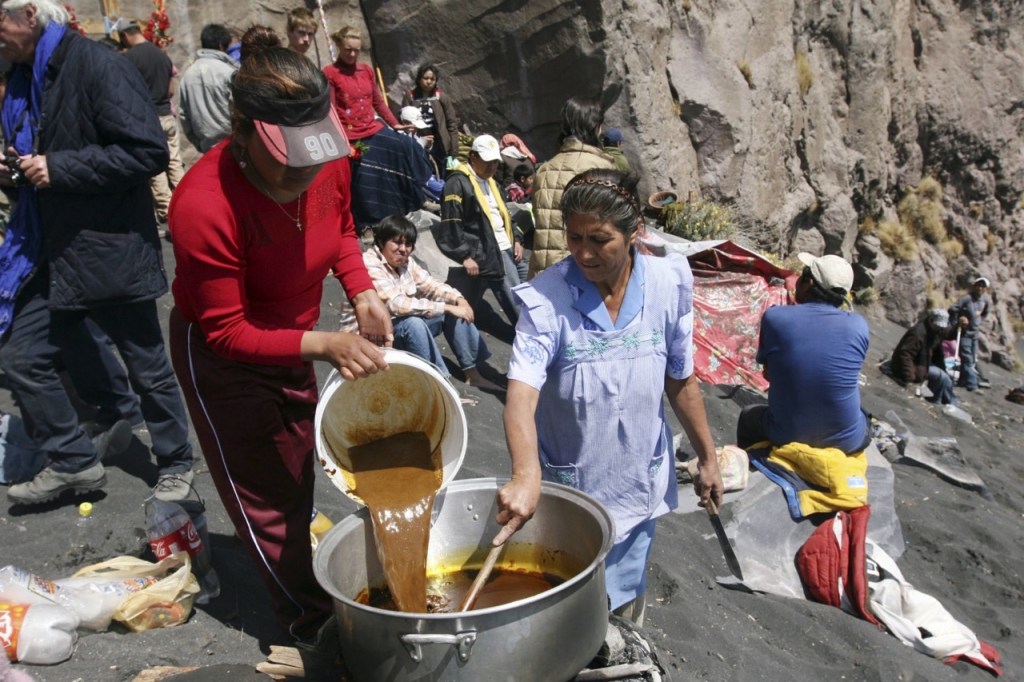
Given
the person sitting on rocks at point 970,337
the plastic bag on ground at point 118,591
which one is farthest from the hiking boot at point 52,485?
the person sitting on rocks at point 970,337

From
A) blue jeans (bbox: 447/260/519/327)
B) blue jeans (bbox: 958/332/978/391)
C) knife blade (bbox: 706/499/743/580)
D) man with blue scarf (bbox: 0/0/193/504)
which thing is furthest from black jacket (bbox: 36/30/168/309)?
blue jeans (bbox: 958/332/978/391)

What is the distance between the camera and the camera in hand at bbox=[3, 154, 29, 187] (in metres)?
3.39

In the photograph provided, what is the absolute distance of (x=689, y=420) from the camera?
3.06 meters

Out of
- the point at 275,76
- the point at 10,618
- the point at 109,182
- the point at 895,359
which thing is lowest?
the point at 895,359

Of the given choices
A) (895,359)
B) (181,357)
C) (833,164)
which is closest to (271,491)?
(181,357)

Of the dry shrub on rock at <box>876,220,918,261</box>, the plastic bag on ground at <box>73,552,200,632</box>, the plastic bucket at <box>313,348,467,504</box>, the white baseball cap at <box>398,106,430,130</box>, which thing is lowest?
the dry shrub on rock at <box>876,220,918,261</box>

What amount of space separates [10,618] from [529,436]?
182cm

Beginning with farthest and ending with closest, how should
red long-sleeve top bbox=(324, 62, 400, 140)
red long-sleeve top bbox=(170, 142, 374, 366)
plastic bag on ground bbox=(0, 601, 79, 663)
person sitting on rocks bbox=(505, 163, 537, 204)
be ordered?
person sitting on rocks bbox=(505, 163, 537, 204) → red long-sleeve top bbox=(324, 62, 400, 140) → plastic bag on ground bbox=(0, 601, 79, 663) → red long-sleeve top bbox=(170, 142, 374, 366)

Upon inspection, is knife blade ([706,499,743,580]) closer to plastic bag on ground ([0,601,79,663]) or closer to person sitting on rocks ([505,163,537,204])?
plastic bag on ground ([0,601,79,663])

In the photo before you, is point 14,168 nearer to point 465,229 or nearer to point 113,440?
point 113,440

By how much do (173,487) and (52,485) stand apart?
20.9 inches

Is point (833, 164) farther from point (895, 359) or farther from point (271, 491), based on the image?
point (271, 491)

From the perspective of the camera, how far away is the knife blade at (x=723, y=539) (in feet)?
10.6

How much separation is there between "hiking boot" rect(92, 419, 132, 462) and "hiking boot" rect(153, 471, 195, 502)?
0.60 m
